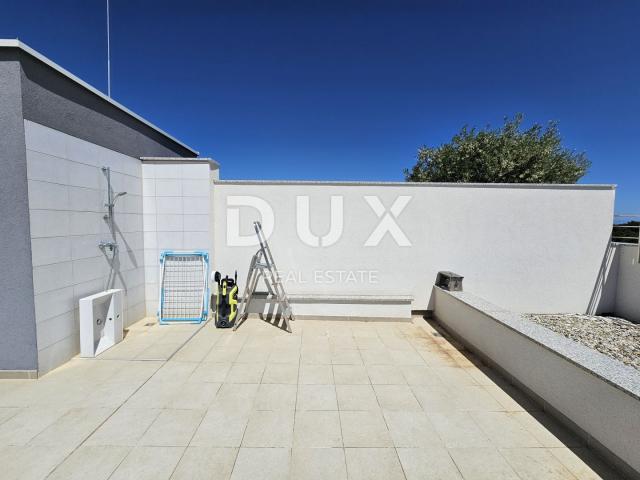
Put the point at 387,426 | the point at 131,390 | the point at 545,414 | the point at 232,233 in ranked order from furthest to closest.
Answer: the point at 232,233, the point at 131,390, the point at 545,414, the point at 387,426

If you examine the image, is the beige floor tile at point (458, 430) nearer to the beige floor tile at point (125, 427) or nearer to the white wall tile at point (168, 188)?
the beige floor tile at point (125, 427)

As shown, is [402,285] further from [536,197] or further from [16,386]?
[16,386]

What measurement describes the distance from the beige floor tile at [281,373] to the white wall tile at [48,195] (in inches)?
114

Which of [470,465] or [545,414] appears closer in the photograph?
[470,465]

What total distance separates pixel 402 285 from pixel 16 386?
499 cm

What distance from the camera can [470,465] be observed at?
178 cm

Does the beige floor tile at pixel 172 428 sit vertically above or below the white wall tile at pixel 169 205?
below

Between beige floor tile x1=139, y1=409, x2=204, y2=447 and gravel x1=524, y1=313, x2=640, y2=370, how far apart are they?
15.2ft

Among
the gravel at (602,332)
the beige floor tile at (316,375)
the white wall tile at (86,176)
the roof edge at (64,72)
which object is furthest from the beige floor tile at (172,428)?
the gravel at (602,332)

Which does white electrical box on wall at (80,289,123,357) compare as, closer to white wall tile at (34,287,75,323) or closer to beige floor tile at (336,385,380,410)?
white wall tile at (34,287,75,323)

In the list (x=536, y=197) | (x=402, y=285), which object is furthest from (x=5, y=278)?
(x=536, y=197)

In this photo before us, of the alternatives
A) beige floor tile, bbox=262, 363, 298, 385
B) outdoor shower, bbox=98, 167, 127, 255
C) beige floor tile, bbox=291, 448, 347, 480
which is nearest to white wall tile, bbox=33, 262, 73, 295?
outdoor shower, bbox=98, 167, 127, 255

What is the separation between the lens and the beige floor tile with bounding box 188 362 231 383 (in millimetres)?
2744

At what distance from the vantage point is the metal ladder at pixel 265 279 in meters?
4.33
